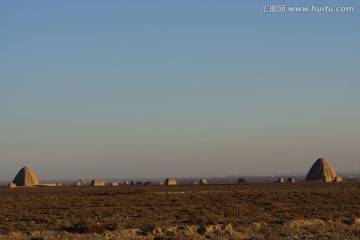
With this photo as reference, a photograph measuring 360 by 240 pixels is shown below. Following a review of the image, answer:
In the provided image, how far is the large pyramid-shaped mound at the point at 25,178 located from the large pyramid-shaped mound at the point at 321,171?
2133 inches

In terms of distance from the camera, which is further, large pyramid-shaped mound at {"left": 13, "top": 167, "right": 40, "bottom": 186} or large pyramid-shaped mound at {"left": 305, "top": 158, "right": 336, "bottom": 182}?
large pyramid-shaped mound at {"left": 13, "top": 167, "right": 40, "bottom": 186}

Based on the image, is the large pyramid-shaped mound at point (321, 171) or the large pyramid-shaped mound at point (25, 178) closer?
the large pyramid-shaped mound at point (321, 171)

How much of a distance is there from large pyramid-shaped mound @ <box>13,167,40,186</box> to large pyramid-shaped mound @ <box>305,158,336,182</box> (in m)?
54.2

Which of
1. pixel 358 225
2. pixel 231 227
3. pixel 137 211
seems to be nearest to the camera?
pixel 231 227

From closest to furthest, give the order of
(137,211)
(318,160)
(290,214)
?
(290,214) < (137,211) < (318,160)

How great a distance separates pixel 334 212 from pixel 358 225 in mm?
5590

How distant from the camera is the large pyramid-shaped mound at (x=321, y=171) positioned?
11885 centimetres

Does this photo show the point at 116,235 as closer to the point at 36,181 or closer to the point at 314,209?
the point at 314,209

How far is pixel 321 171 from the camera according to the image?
120125 millimetres

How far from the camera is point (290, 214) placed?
33.1 m

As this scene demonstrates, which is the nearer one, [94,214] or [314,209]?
[94,214]

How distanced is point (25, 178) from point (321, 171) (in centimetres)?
5710

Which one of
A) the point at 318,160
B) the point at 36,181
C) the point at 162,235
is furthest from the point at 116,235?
the point at 36,181

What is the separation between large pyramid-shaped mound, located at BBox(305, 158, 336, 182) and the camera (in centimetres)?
11885
